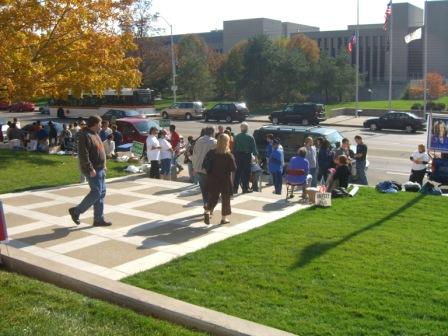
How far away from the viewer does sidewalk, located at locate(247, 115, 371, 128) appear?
41.2m

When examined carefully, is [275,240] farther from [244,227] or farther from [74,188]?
[74,188]

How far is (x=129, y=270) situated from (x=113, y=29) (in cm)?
1554

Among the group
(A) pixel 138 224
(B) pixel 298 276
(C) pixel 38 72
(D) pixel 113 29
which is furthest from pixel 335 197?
(D) pixel 113 29

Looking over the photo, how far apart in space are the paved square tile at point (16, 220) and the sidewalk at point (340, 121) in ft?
107

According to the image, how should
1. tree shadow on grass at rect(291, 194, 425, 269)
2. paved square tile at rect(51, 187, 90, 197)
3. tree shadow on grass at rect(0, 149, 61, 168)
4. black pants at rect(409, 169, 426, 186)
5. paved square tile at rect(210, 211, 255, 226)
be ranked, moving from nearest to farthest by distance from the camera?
tree shadow on grass at rect(291, 194, 425, 269), paved square tile at rect(210, 211, 255, 226), paved square tile at rect(51, 187, 90, 197), black pants at rect(409, 169, 426, 186), tree shadow on grass at rect(0, 149, 61, 168)

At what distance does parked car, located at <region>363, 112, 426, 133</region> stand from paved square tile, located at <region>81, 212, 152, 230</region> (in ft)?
93.8

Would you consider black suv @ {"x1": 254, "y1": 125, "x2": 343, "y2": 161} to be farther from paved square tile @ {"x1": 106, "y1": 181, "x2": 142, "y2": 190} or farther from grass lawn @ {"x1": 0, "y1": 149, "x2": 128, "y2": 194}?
paved square tile @ {"x1": 106, "y1": 181, "x2": 142, "y2": 190}

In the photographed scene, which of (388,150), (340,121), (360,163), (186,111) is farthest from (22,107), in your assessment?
(360,163)

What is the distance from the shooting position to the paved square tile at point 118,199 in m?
11.7

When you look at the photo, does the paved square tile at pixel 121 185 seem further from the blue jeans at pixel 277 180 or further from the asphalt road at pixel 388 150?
the asphalt road at pixel 388 150

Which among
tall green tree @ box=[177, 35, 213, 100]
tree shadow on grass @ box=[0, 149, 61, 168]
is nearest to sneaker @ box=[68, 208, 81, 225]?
tree shadow on grass @ box=[0, 149, 61, 168]

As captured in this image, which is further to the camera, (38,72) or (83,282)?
(38,72)

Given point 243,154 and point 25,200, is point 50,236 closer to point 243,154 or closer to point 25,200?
point 25,200

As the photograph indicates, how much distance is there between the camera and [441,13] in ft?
271
